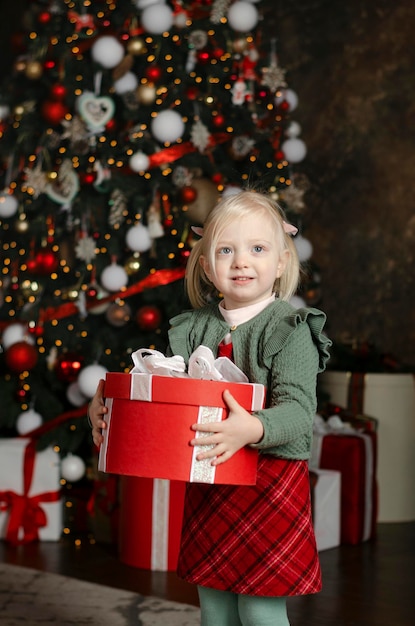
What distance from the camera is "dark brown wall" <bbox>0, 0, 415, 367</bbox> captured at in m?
4.94

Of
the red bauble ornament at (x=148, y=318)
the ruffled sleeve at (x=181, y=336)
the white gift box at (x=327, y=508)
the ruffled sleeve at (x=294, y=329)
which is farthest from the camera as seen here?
the red bauble ornament at (x=148, y=318)

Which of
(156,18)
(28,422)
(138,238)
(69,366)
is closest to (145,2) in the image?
(156,18)

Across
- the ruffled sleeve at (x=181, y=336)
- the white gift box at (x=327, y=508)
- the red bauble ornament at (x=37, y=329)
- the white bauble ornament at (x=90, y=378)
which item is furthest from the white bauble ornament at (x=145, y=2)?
the ruffled sleeve at (x=181, y=336)

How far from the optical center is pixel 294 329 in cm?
172

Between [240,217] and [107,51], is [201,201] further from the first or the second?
[240,217]

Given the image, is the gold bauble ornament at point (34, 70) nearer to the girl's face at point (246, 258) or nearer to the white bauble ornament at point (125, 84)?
the white bauble ornament at point (125, 84)

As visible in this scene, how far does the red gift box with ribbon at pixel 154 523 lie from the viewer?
3318 mm

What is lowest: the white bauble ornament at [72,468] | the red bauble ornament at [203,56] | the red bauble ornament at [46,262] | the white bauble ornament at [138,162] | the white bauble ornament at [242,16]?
the white bauble ornament at [72,468]

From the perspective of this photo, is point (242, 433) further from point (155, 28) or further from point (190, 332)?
point (155, 28)

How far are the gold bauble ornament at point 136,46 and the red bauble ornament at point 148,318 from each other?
3.66ft

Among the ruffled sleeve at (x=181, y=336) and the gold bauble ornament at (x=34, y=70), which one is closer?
the ruffled sleeve at (x=181, y=336)

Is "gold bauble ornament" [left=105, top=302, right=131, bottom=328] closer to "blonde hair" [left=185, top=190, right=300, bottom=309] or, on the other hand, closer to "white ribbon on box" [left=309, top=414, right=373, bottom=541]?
"white ribbon on box" [left=309, top=414, right=373, bottom=541]

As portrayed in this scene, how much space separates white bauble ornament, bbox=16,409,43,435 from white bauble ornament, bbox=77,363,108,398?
332 mm

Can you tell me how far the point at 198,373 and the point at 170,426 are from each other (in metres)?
0.12
